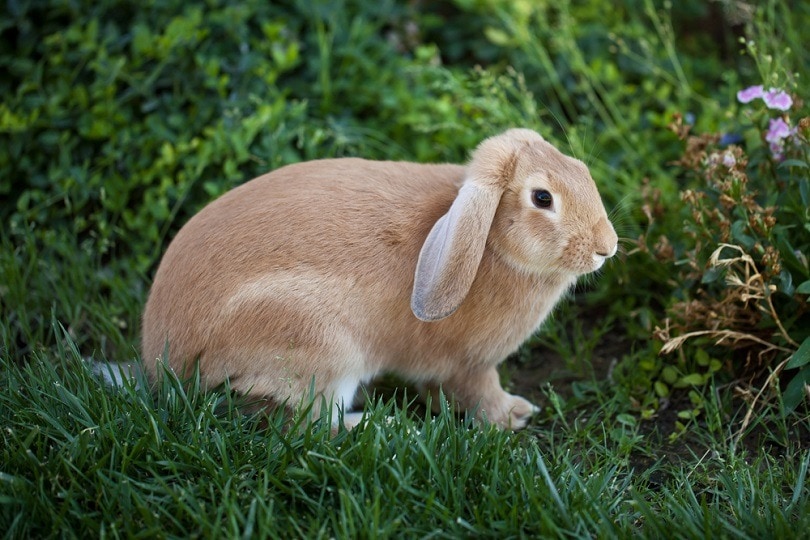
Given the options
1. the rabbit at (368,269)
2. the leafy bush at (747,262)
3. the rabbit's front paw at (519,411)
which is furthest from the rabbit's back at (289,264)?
the leafy bush at (747,262)

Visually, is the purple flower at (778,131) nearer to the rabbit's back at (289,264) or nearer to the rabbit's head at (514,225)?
the rabbit's head at (514,225)

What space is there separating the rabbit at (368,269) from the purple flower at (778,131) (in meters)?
0.93

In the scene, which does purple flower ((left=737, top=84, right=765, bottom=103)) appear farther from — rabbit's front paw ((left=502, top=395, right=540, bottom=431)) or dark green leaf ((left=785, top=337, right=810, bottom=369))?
rabbit's front paw ((left=502, top=395, right=540, bottom=431))

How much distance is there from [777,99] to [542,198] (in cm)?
114

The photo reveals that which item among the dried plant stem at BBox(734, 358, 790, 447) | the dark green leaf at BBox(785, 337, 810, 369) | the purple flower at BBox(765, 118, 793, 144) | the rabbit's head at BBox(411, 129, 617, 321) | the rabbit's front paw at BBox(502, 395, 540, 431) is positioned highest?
the purple flower at BBox(765, 118, 793, 144)

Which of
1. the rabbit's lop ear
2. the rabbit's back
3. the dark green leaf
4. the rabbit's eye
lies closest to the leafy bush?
the dark green leaf

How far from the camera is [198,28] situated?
511 cm

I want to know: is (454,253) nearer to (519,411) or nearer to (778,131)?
(519,411)

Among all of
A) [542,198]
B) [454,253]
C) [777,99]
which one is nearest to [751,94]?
[777,99]

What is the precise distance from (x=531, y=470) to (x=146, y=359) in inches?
62.7

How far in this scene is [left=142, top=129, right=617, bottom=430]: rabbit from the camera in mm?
3266

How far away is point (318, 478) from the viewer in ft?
9.52

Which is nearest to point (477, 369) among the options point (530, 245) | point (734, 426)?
point (530, 245)

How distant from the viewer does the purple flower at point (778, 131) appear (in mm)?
3730
